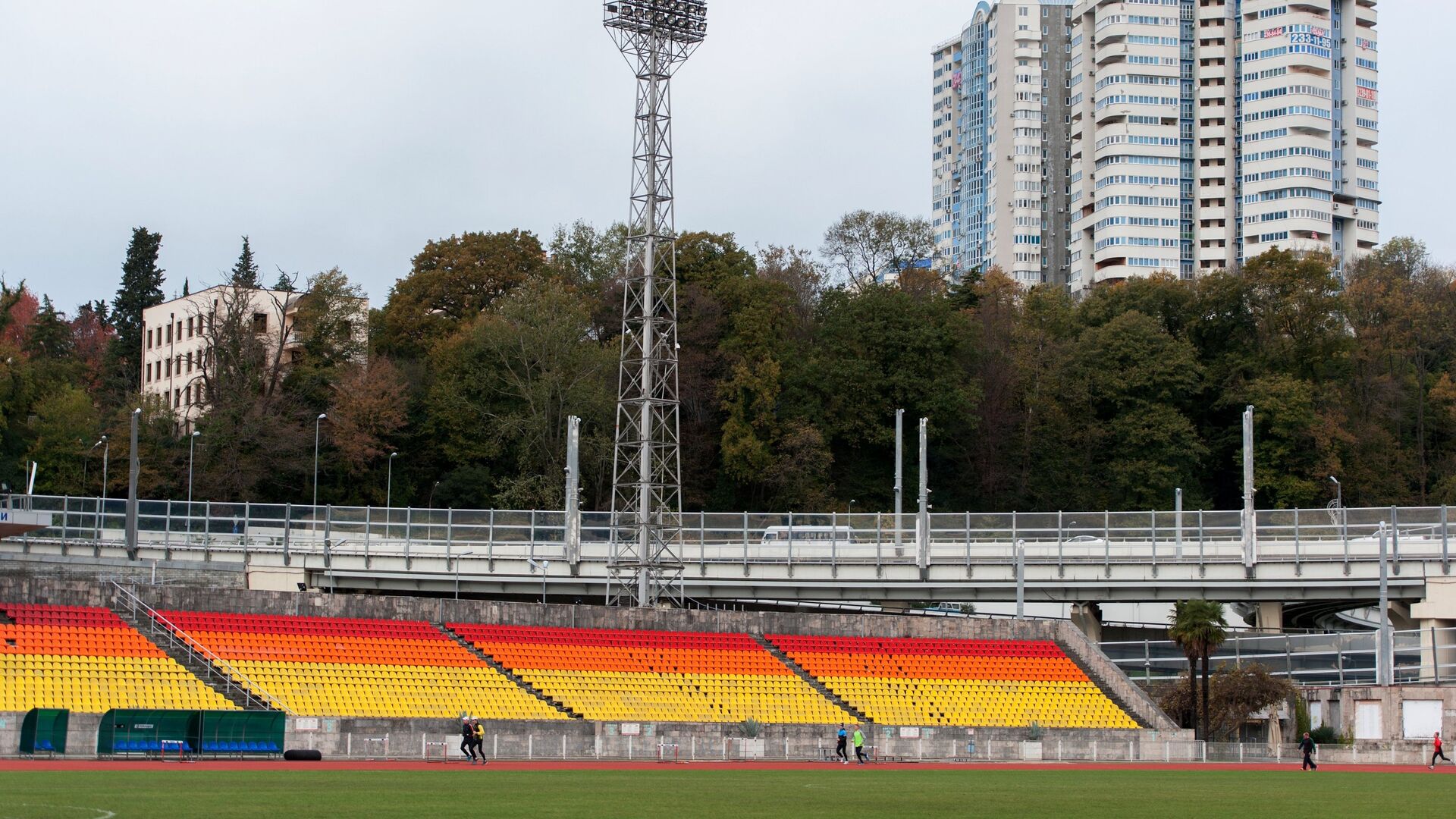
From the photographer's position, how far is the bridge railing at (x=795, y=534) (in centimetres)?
5503

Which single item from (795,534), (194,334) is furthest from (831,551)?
(194,334)

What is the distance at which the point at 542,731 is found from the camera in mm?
41375

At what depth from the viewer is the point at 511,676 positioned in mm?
46219

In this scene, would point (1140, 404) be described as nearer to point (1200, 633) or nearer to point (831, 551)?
point (831, 551)

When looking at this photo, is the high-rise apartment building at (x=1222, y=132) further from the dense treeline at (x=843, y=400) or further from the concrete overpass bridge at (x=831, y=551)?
the concrete overpass bridge at (x=831, y=551)

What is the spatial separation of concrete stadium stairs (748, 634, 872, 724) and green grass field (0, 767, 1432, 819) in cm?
1008

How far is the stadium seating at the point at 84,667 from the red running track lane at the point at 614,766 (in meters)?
3.04

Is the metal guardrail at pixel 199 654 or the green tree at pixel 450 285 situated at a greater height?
the green tree at pixel 450 285

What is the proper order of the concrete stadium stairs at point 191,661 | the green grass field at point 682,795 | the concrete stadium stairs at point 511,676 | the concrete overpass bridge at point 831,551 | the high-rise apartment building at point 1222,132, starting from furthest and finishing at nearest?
the high-rise apartment building at point 1222,132
the concrete overpass bridge at point 831,551
the concrete stadium stairs at point 511,676
the concrete stadium stairs at point 191,661
the green grass field at point 682,795

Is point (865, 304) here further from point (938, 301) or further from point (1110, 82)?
point (1110, 82)

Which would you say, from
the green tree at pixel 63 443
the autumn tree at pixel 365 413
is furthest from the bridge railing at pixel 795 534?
the green tree at pixel 63 443

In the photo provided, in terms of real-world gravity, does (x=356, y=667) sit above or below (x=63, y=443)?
below

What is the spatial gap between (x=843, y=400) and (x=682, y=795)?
61.0 m

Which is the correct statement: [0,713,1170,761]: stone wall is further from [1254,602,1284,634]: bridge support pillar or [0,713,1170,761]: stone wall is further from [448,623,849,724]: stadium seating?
[1254,602,1284,634]: bridge support pillar
